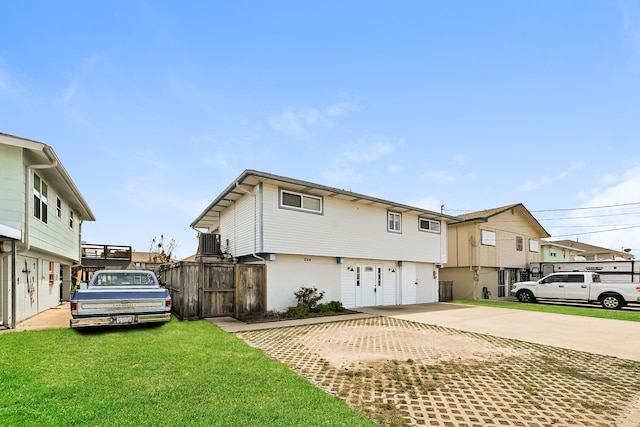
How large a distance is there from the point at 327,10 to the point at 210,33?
3.86 m

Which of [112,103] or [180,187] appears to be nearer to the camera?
[112,103]

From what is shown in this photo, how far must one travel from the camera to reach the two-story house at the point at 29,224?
30.9ft

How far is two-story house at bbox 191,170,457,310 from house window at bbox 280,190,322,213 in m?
0.04

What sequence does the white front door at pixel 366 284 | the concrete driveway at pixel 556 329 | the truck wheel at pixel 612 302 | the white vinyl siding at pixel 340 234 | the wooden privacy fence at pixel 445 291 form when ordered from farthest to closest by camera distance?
the wooden privacy fence at pixel 445 291, the truck wheel at pixel 612 302, the white front door at pixel 366 284, the white vinyl siding at pixel 340 234, the concrete driveway at pixel 556 329

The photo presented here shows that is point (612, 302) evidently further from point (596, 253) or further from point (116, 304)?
point (596, 253)

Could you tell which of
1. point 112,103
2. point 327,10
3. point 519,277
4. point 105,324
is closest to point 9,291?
point 105,324

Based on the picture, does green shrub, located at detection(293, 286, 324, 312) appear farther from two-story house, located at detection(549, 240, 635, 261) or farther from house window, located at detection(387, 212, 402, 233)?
two-story house, located at detection(549, 240, 635, 261)

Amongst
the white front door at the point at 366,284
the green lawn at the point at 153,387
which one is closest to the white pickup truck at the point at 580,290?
the white front door at the point at 366,284

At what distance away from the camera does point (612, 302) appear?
58.7ft

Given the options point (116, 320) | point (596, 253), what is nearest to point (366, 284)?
point (116, 320)

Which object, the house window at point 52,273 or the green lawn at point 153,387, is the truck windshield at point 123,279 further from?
the house window at point 52,273

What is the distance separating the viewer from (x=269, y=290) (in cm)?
1308

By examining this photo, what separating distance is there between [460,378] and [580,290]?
18227mm

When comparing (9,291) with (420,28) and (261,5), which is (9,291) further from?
(420,28)
